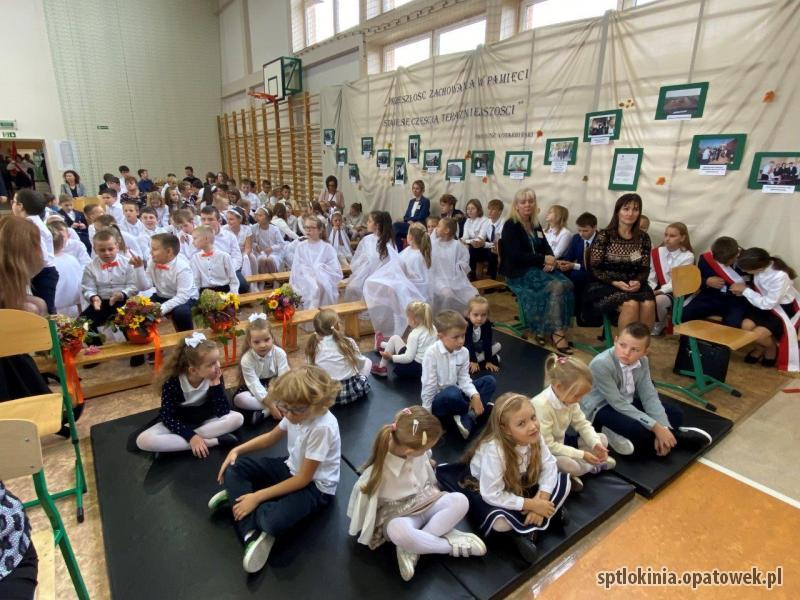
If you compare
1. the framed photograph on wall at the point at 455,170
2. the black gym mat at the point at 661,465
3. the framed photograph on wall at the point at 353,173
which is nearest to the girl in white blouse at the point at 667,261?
the black gym mat at the point at 661,465

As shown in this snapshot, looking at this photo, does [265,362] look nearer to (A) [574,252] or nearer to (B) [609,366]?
(B) [609,366]

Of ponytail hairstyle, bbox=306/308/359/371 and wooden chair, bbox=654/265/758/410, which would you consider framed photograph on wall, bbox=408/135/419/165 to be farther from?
ponytail hairstyle, bbox=306/308/359/371

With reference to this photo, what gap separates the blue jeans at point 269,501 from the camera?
188 cm

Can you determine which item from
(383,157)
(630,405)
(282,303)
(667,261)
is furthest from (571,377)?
(383,157)

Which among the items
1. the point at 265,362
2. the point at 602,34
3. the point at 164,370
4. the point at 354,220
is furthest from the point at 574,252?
the point at 354,220

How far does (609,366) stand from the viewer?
2.54 metres

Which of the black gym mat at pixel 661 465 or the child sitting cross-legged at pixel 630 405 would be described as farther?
the child sitting cross-legged at pixel 630 405

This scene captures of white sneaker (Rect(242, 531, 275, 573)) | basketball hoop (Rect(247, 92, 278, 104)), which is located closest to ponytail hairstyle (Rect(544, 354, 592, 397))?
→ white sneaker (Rect(242, 531, 275, 573))

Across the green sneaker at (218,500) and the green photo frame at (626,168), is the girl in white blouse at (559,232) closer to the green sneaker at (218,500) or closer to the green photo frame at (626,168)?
the green photo frame at (626,168)

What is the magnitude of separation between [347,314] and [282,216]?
10.8 ft

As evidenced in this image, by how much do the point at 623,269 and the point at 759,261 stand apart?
102 centimetres

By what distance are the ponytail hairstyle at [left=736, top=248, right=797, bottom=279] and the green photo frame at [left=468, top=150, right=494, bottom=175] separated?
328cm

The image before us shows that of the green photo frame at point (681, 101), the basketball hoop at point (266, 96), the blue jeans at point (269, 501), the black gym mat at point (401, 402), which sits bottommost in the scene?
the black gym mat at point (401, 402)

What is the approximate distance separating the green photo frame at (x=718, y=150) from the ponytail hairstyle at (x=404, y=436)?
4005mm
